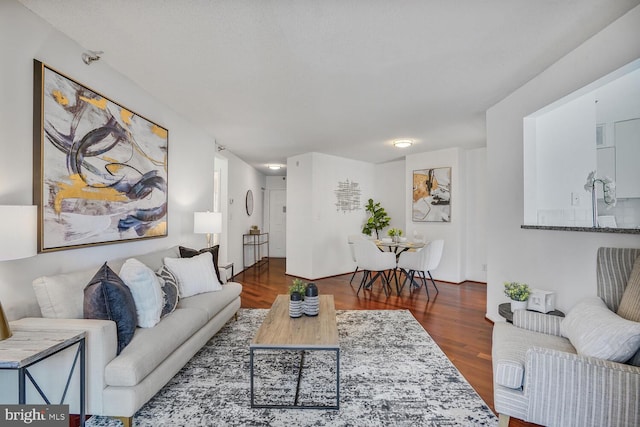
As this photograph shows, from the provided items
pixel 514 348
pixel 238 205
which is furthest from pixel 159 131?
pixel 514 348

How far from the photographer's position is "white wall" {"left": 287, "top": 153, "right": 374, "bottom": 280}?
5.81m

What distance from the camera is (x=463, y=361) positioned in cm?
254

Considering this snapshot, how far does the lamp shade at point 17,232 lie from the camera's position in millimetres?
1435

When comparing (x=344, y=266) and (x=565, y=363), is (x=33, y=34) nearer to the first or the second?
(x=565, y=363)

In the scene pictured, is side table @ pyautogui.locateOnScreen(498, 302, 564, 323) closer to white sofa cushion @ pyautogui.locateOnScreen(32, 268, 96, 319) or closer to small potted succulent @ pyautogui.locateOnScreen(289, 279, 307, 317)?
A: small potted succulent @ pyautogui.locateOnScreen(289, 279, 307, 317)

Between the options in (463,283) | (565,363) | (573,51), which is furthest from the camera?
(463,283)

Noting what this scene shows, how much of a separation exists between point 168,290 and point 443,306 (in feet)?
11.3

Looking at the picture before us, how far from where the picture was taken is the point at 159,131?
3.30 metres

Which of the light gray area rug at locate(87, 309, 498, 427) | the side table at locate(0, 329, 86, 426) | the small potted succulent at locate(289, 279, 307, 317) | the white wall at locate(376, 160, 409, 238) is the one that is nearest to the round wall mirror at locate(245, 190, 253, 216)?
the white wall at locate(376, 160, 409, 238)

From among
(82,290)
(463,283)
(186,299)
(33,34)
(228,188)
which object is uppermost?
(33,34)

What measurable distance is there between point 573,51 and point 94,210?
3.99 m

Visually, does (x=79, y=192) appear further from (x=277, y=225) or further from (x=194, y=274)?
(x=277, y=225)

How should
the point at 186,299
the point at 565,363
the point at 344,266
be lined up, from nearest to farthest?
the point at 565,363
the point at 186,299
the point at 344,266

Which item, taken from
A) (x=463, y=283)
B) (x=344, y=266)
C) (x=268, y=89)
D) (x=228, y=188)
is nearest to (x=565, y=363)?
(x=268, y=89)
